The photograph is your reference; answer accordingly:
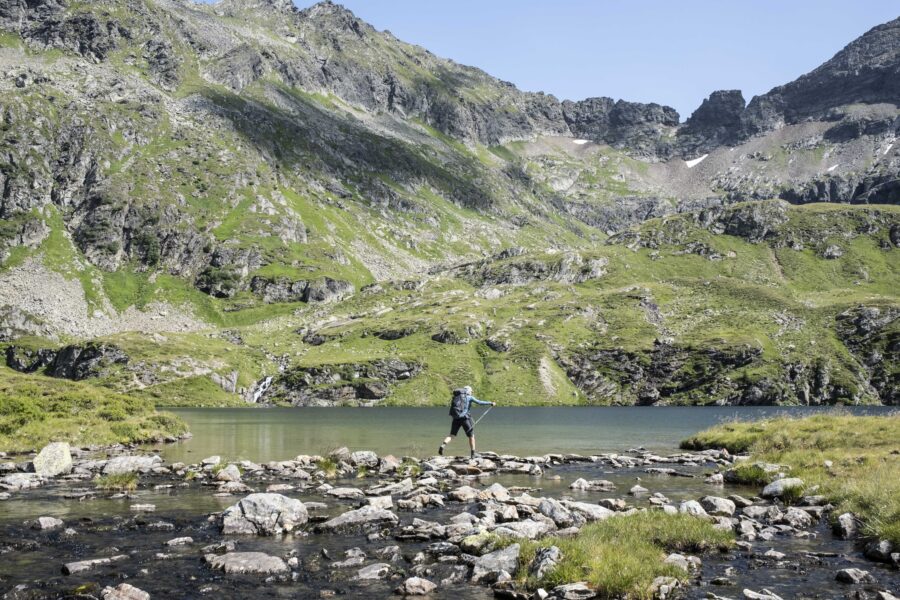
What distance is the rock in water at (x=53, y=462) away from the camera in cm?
3288

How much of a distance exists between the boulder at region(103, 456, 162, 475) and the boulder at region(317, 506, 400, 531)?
18286mm

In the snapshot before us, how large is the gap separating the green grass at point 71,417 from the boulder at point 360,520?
34937 millimetres

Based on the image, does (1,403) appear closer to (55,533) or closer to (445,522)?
(55,533)

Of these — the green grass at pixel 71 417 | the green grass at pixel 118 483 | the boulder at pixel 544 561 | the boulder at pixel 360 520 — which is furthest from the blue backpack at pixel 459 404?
the green grass at pixel 71 417

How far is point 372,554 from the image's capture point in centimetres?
1714

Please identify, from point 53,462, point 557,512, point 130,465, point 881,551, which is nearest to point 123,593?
point 557,512

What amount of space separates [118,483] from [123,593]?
59.4 feet

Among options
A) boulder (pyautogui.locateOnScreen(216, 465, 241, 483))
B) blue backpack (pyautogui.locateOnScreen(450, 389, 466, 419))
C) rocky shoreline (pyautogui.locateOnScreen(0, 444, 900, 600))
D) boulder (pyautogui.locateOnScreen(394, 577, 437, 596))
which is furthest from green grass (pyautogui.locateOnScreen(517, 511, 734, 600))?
boulder (pyautogui.locateOnScreen(216, 465, 241, 483))

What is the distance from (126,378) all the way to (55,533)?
203m

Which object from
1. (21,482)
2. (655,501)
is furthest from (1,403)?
(655,501)

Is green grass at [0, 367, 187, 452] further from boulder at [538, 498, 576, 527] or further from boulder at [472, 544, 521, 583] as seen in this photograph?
boulder at [472, 544, 521, 583]

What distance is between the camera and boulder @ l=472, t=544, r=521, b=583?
14.7 meters

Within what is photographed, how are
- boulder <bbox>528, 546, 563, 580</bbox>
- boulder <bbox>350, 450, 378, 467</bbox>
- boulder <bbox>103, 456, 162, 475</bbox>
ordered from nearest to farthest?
boulder <bbox>528, 546, 563, 580</bbox>
boulder <bbox>103, 456, 162, 475</bbox>
boulder <bbox>350, 450, 378, 467</bbox>

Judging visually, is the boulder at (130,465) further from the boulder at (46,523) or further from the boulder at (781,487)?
the boulder at (781,487)
